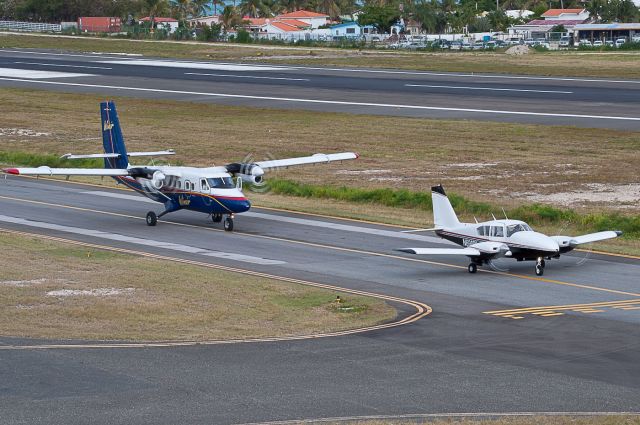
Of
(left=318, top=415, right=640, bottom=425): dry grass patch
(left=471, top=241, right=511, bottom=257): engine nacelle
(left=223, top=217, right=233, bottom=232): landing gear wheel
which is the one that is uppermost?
(left=471, top=241, right=511, bottom=257): engine nacelle

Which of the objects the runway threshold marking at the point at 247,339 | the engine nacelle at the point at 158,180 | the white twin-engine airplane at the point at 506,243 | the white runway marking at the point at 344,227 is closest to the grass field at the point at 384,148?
the white runway marking at the point at 344,227

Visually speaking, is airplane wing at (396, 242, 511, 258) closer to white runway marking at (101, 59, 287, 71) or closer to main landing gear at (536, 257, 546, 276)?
main landing gear at (536, 257, 546, 276)

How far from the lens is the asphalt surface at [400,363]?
24344mm

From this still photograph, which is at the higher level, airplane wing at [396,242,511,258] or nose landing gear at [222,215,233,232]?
airplane wing at [396,242,511,258]

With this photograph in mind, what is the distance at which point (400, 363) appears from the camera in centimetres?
2827

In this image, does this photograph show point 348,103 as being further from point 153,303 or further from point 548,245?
point 153,303

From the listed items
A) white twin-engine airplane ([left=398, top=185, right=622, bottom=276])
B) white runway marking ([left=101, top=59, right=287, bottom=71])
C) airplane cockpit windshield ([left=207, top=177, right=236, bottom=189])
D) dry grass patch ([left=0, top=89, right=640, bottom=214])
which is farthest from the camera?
white runway marking ([left=101, top=59, right=287, bottom=71])

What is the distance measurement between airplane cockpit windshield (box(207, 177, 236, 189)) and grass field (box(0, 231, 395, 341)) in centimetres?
718

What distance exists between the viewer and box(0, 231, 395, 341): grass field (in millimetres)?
31984

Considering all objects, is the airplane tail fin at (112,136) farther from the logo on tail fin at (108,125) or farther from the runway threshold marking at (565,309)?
the runway threshold marking at (565,309)

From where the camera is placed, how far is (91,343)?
3009 centimetres

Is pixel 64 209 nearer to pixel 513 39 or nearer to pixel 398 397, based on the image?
pixel 398 397

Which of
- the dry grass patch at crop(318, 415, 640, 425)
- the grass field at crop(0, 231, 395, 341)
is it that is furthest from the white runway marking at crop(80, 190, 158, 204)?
the dry grass patch at crop(318, 415, 640, 425)

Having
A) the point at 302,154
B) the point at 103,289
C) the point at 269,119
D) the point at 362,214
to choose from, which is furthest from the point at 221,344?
the point at 269,119
